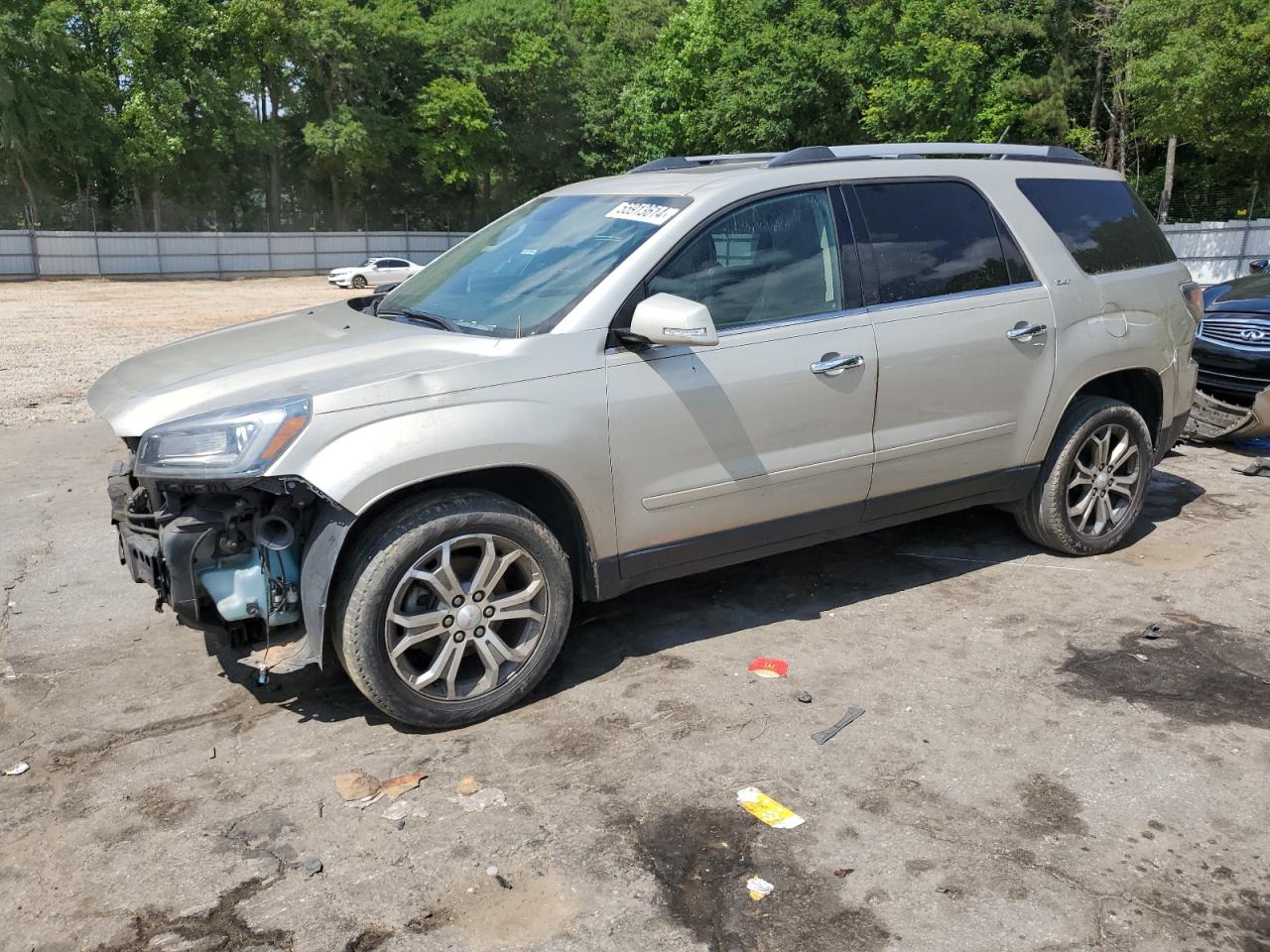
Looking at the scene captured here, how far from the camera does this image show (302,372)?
3.84 m

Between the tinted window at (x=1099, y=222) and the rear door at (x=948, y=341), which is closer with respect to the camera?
the rear door at (x=948, y=341)

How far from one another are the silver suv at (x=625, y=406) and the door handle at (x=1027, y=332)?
18 mm

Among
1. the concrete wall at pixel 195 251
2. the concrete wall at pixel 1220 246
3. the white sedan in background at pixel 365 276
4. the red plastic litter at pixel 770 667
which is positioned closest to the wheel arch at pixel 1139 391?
the red plastic litter at pixel 770 667

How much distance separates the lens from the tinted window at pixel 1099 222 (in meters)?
5.29

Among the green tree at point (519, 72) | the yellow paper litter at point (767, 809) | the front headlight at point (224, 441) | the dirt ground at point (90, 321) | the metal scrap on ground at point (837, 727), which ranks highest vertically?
the green tree at point (519, 72)

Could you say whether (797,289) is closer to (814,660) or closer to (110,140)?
(814,660)

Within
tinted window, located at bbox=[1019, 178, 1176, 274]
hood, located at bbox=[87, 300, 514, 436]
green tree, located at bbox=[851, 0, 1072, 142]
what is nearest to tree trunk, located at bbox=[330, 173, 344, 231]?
green tree, located at bbox=[851, 0, 1072, 142]

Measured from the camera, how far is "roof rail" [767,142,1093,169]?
4.66m

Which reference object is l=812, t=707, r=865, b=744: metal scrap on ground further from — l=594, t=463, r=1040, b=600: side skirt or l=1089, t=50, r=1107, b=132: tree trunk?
l=1089, t=50, r=1107, b=132: tree trunk

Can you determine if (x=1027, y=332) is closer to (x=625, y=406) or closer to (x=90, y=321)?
(x=625, y=406)

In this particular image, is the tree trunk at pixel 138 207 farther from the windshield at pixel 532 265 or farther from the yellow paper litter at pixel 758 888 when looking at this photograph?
the yellow paper litter at pixel 758 888

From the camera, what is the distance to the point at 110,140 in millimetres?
45938

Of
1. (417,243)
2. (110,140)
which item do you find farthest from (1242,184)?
(110,140)

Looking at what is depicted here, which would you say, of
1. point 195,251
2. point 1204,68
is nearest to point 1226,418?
point 1204,68
